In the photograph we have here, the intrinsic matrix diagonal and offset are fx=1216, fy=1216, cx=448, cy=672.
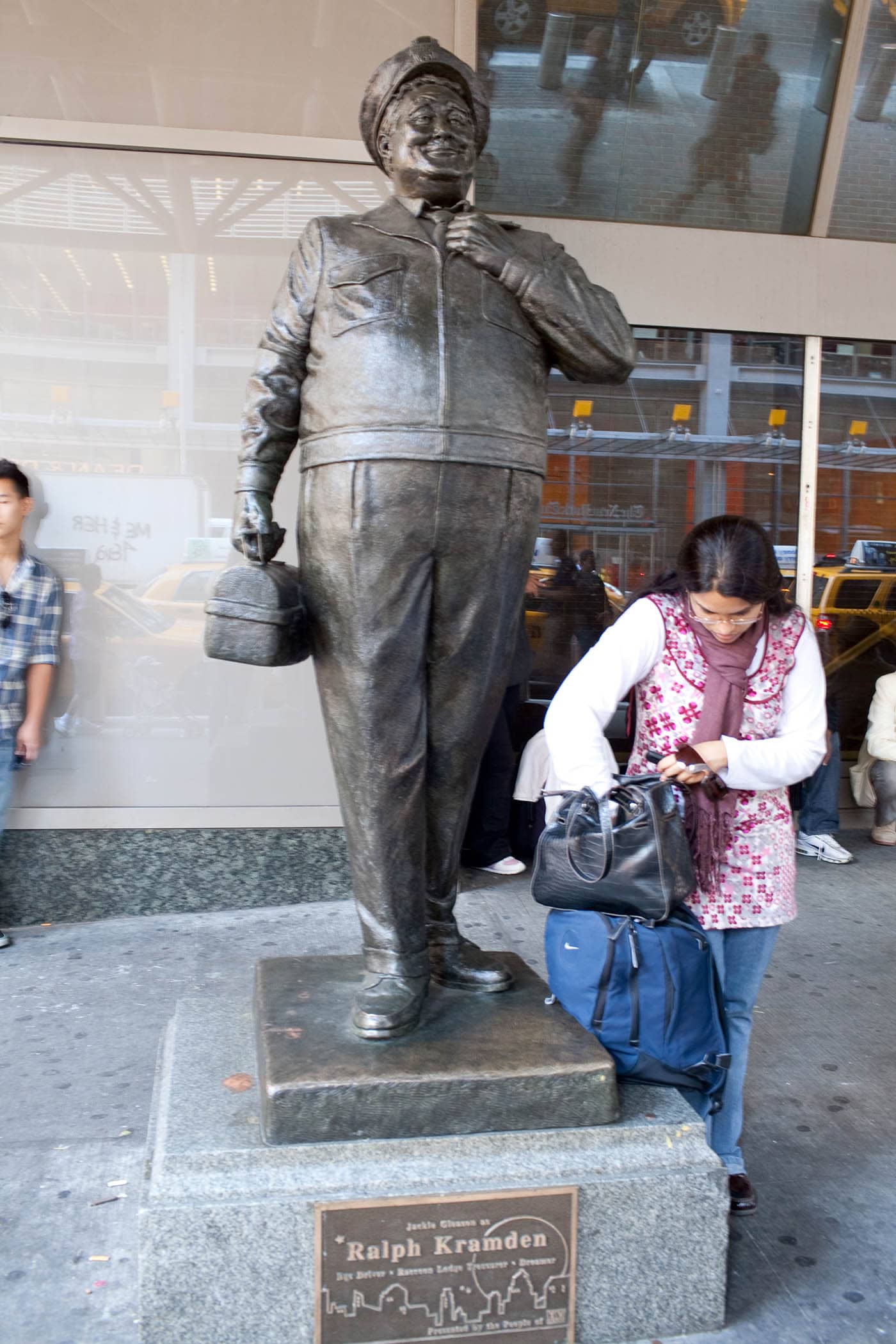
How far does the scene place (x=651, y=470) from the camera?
693 centimetres

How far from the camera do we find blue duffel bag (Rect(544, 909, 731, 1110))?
2.65 m

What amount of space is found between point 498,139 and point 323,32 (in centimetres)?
149

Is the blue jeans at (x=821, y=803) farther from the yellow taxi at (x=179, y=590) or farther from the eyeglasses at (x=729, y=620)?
the eyeglasses at (x=729, y=620)

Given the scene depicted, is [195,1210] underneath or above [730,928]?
underneath

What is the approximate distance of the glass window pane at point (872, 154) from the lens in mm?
6734

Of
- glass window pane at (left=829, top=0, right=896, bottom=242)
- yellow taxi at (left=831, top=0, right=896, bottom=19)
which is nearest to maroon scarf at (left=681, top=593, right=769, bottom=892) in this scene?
glass window pane at (left=829, top=0, right=896, bottom=242)

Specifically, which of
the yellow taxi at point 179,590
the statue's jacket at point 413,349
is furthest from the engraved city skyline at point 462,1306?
the yellow taxi at point 179,590

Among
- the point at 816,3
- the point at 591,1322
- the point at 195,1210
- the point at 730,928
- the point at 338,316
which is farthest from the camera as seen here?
the point at 816,3

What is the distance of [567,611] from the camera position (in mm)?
6832

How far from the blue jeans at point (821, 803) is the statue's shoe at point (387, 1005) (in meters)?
4.26

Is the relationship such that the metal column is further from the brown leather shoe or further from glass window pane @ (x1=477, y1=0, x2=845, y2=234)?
the brown leather shoe

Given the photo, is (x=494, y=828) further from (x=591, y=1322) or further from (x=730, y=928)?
(x=591, y=1322)

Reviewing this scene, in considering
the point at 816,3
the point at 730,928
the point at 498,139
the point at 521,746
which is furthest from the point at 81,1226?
the point at 816,3

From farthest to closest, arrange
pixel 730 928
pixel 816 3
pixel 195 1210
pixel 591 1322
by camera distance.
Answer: pixel 816 3 < pixel 730 928 < pixel 591 1322 < pixel 195 1210
